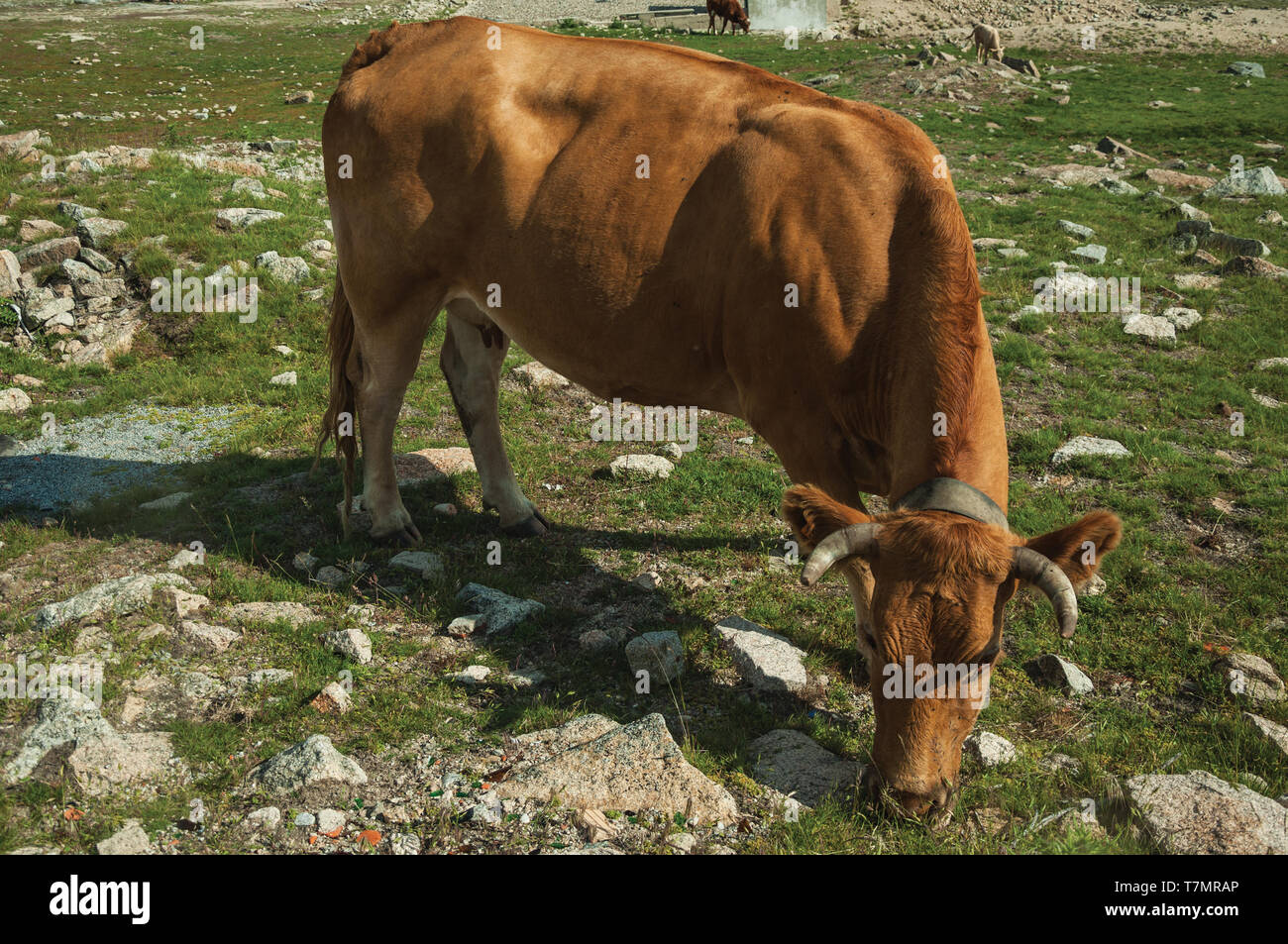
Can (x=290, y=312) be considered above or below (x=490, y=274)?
below

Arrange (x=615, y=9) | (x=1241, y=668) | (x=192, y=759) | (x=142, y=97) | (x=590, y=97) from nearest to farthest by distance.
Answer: (x=192, y=759) < (x=1241, y=668) < (x=590, y=97) < (x=142, y=97) < (x=615, y=9)

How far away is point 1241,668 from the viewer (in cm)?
545

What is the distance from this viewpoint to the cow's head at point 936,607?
3.86m

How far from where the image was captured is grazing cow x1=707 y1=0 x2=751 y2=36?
38.2 meters

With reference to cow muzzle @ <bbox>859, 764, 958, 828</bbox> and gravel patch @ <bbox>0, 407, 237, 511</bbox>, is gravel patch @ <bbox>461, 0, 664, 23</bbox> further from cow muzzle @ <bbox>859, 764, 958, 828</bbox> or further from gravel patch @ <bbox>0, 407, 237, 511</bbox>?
cow muzzle @ <bbox>859, 764, 958, 828</bbox>

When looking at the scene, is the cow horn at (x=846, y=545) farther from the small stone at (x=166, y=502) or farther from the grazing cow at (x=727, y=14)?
the grazing cow at (x=727, y=14)

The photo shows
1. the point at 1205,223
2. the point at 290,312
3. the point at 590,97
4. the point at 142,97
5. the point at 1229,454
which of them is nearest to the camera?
the point at 590,97

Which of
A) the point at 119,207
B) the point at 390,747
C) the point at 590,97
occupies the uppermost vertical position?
the point at 590,97

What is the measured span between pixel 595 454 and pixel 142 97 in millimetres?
23158

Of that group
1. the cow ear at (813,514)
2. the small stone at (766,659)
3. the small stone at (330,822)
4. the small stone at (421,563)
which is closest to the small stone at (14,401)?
the small stone at (421,563)

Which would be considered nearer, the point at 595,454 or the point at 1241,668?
the point at 1241,668

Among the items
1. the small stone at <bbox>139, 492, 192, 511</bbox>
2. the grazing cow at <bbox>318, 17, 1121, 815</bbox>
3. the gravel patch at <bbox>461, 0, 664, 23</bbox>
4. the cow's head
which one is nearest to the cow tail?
the grazing cow at <bbox>318, 17, 1121, 815</bbox>

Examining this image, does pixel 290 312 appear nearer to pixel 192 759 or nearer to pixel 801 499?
pixel 192 759
